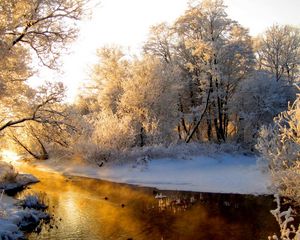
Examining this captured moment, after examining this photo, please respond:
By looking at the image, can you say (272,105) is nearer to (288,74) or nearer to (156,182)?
(288,74)

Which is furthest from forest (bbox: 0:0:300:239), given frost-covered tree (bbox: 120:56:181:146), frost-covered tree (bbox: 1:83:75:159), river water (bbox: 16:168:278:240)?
frost-covered tree (bbox: 1:83:75:159)

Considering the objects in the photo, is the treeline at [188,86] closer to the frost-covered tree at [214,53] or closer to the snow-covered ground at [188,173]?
the frost-covered tree at [214,53]

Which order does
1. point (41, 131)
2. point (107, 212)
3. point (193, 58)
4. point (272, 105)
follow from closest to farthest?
point (41, 131), point (107, 212), point (272, 105), point (193, 58)

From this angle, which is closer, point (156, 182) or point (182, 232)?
point (182, 232)

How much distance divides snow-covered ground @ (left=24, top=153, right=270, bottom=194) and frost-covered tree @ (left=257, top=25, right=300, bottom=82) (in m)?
18.4

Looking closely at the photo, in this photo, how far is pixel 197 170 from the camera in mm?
26969

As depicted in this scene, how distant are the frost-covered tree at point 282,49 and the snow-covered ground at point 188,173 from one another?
60.5 ft

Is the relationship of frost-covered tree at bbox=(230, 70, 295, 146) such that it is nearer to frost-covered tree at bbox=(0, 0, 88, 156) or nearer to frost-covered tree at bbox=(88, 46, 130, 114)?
frost-covered tree at bbox=(88, 46, 130, 114)

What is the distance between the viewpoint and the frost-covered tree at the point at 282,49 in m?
46.0

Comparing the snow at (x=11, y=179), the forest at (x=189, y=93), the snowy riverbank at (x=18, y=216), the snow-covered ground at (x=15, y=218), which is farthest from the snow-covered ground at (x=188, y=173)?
the snow-covered ground at (x=15, y=218)

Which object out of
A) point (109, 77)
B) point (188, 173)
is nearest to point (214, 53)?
point (109, 77)

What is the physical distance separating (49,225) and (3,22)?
7.47 metres

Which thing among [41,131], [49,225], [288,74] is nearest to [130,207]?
[49,225]

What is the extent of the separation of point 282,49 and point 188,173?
2686 cm
